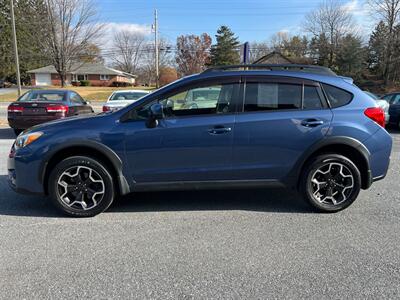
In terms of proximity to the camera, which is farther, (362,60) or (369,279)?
(362,60)

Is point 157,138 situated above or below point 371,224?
above

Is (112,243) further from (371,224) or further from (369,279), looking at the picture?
(371,224)

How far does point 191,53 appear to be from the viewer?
74.9m

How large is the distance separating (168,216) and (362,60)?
51.0 meters

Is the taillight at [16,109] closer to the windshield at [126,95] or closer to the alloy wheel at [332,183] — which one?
the windshield at [126,95]

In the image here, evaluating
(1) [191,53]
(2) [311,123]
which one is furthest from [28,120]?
(1) [191,53]

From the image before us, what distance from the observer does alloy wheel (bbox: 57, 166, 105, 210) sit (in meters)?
4.12

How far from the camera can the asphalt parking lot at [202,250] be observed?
8.97 ft

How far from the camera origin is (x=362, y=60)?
47719mm

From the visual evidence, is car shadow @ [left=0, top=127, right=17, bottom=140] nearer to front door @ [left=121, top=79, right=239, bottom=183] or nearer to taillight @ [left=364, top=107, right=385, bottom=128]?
front door @ [left=121, top=79, right=239, bottom=183]

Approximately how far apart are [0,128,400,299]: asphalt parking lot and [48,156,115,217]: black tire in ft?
0.43

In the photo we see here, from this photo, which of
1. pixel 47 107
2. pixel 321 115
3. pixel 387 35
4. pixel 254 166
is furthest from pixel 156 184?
pixel 387 35

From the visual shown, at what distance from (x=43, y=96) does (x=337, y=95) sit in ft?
32.0

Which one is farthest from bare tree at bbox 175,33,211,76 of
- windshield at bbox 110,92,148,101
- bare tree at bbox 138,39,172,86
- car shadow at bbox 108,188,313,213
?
car shadow at bbox 108,188,313,213
